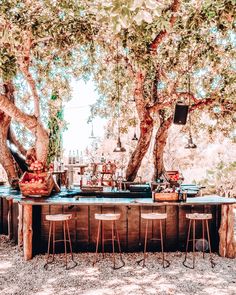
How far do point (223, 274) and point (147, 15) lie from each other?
4.20 meters

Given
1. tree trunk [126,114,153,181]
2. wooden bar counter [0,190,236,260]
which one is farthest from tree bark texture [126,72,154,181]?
wooden bar counter [0,190,236,260]

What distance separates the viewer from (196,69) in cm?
900

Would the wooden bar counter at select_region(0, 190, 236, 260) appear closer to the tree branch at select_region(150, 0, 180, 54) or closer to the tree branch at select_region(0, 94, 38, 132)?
the tree branch at select_region(0, 94, 38, 132)

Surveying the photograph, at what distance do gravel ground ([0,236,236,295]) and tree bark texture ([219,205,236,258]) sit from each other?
17 centimetres

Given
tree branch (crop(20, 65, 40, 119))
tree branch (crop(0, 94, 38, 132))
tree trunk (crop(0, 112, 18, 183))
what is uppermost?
tree branch (crop(20, 65, 40, 119))

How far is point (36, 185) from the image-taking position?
20.3ft

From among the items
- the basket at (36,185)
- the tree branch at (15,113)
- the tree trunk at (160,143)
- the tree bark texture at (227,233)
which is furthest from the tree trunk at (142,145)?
the tree bark texture at (227,233)

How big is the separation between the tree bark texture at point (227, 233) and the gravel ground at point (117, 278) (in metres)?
0.17

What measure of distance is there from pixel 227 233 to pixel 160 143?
4.51 meters

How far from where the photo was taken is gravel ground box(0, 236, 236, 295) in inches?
176

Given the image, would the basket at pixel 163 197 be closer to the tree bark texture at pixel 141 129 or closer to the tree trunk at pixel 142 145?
the tree bark texture at pixel 141 129

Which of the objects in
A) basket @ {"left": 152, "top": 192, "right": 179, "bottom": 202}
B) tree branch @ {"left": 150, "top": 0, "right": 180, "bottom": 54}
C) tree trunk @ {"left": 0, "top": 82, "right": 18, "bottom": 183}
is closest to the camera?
basket @ {"left": 152, "top": 192, "right": 179, "bottom": 202}

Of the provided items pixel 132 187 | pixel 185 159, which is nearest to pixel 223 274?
pixel 132 187

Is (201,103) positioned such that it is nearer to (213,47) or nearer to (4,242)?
(213,47)
